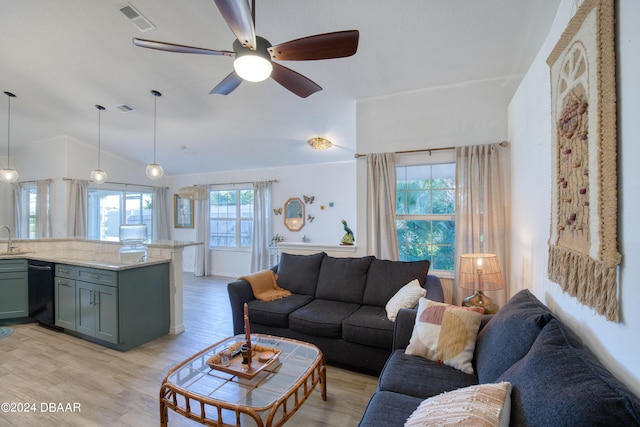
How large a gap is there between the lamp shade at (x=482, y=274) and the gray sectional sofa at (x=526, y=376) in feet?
2.00

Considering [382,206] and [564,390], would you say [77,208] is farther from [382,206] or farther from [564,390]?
[564,390]

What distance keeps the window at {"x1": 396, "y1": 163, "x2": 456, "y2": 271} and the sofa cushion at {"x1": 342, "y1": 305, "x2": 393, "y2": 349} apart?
4.08 ft

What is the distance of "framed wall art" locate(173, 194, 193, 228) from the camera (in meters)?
7.07

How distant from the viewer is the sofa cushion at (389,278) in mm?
2836

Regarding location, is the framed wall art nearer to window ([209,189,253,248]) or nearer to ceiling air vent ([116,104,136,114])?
window ([209,189,253,248])

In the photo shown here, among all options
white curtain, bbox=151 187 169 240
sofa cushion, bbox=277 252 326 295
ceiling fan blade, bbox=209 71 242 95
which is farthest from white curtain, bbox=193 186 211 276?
ceiling fan blade, bbox=209 71 242 95

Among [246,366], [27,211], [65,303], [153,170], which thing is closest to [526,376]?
[246,366]

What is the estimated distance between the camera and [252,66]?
5.66 feet

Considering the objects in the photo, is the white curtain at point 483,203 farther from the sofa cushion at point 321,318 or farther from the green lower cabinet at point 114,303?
the green lower cabinet at point 114,303

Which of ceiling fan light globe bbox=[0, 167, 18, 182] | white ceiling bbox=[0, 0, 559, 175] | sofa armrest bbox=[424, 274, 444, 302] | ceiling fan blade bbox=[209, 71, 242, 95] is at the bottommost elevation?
sofa armrest bbox=[424, 274, 444, 302]

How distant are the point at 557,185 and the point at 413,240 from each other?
2.04 metres

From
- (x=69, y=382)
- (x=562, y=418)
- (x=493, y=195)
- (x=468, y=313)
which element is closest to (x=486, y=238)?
(x=493, y=195)

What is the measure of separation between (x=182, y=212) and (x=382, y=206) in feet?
18.2

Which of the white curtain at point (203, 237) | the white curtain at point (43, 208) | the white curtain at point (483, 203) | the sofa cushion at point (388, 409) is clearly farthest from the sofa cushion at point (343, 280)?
the white curtain at point (43, 208)
